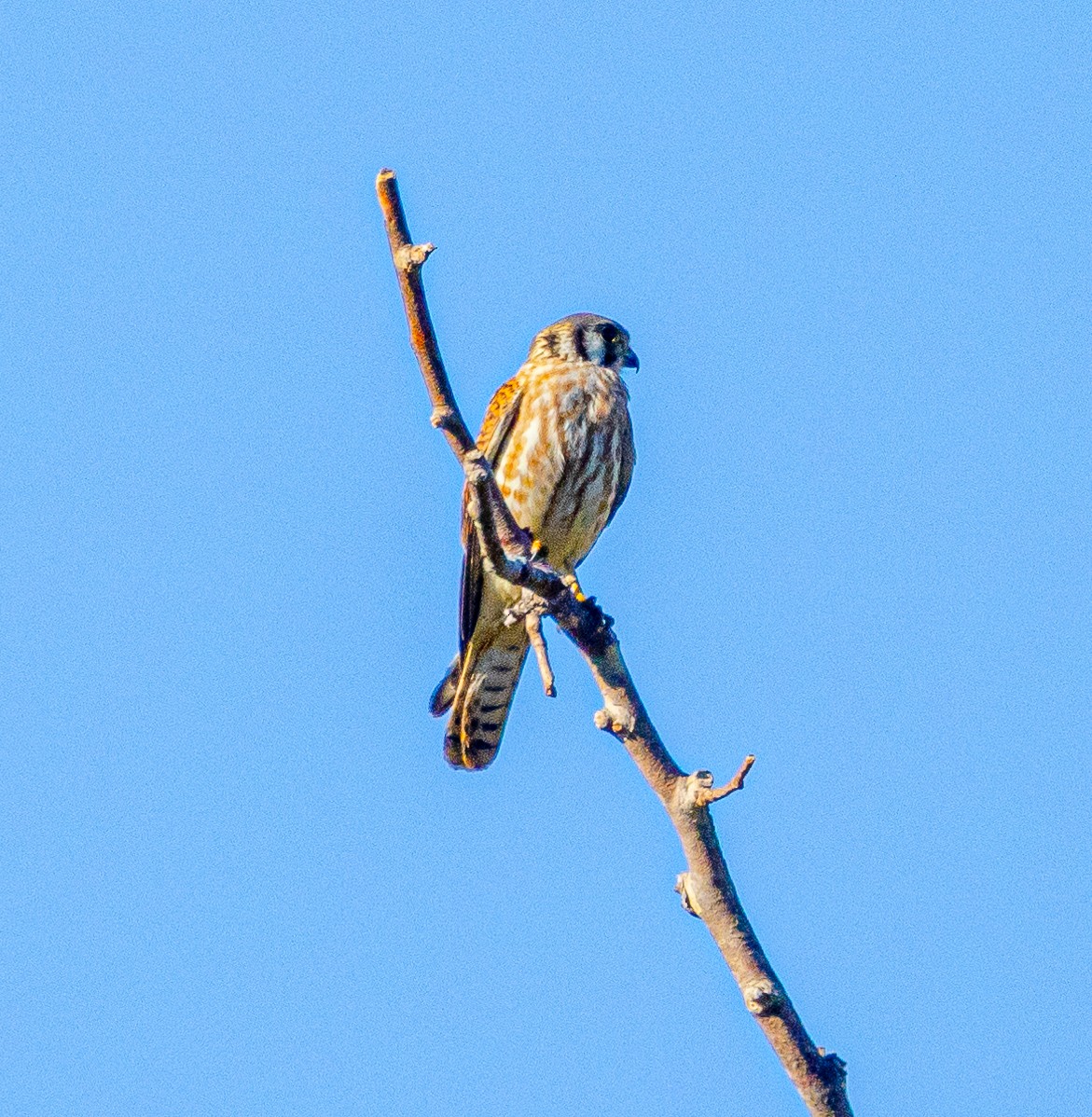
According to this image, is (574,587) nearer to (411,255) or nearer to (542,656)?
(542,656)

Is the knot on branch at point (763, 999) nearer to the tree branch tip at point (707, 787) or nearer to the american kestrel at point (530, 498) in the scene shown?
the tree branch tip at point (707, 787)

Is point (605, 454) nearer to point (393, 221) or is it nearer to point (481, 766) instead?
point (481, 766)

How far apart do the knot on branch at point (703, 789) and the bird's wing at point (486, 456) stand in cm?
341

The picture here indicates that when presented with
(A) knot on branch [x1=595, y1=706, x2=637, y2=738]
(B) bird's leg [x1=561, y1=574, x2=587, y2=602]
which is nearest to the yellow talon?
(B) bird's leg [x1=561, y1=574, x2=587, y2=602]

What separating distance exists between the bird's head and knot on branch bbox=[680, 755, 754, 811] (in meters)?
4.52

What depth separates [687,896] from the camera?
10.3ft

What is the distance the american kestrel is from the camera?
6.81 m

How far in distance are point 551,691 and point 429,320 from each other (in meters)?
0.97

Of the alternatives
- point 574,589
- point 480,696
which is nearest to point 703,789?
point 574,589

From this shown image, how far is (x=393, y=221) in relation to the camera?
3.20 metres

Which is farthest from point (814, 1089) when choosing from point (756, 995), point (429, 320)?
point (429, 320)

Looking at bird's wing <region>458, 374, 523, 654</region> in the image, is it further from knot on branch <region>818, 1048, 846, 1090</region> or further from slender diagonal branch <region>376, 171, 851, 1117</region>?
knot on branch <region>818, 1048, 846, 1090</region>

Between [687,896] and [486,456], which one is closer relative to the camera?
[687,896]

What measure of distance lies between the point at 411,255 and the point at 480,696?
3.86 meters
